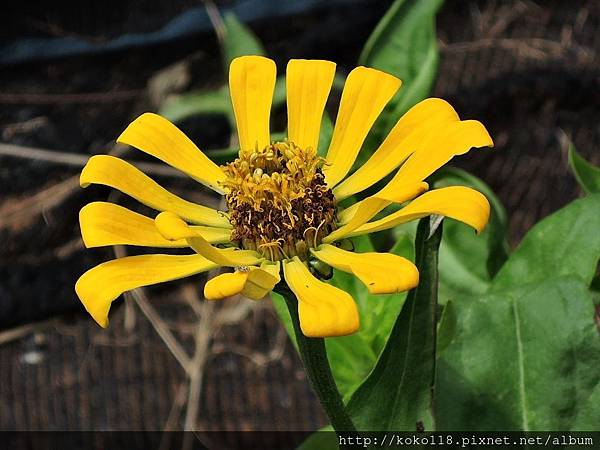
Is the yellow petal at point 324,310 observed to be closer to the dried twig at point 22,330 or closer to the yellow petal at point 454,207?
the yellow petal at point 454,207

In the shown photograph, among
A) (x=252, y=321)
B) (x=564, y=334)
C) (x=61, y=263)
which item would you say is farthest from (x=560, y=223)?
(x=61, y=263)

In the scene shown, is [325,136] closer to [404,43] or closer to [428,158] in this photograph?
[404,43]

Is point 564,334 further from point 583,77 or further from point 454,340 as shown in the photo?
point 583,77

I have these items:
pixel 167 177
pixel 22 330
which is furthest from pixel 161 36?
pixel 22 330

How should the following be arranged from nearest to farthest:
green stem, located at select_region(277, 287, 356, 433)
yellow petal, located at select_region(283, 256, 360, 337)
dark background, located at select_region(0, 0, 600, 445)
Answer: yellow petal, located at select_region(283, 256, 360, 337) < green stem, located at select_region(277, 287, 356, 433) < dark background, located at select_region(0, 0, 600, 445)

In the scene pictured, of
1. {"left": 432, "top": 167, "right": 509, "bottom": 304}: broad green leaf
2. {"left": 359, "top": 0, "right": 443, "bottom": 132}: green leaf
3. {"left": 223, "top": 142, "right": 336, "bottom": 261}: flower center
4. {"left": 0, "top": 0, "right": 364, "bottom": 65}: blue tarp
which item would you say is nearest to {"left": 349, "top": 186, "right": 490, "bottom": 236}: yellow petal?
{"left": 223, "top": 142, "right": 336, "bottom": 261}: flower center

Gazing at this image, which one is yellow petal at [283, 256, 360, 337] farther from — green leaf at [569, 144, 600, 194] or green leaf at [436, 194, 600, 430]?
green leaf at [569, 144, 600, 194]
